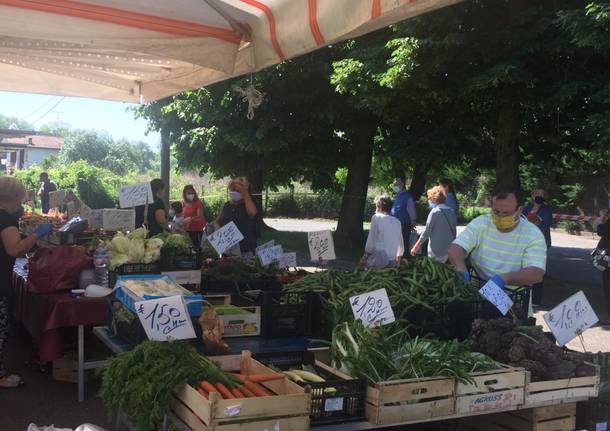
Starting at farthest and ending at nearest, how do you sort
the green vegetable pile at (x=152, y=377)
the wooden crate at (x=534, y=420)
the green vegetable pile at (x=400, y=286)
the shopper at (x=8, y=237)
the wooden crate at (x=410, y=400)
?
the shopper at (x=8, y=237) → the green vegetable pile at (x=400, y=286) → the wooden crate at (x=534, y=420) → the wooden crate at (x=410, y=400) → the green vegetable pile at (x=152, y=377)

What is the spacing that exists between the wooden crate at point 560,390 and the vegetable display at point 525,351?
4 cm

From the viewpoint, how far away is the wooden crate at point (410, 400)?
10.3ft

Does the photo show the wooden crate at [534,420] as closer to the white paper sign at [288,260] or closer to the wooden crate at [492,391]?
the wooden crate at [492,391]

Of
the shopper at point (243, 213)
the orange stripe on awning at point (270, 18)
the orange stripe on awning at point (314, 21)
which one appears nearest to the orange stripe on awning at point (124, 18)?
the orange stripe on awning at point (270, 18)

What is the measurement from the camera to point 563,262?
18.2 metres

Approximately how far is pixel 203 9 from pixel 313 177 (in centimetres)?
1736

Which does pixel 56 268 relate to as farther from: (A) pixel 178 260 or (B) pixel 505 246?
(B) pixel 505 246

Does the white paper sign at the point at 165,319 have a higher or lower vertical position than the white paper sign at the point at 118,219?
lower

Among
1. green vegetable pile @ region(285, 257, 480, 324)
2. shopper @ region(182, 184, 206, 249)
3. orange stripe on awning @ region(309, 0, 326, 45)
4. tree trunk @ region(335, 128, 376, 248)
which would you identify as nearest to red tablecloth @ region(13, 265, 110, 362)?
green vegetable pile @ region(285, 257, 480, 324)

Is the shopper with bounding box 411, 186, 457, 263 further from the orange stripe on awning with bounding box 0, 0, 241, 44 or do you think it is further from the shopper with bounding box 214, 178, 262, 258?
the orange stripe on awning with bounding box 0, 0, 241, 44

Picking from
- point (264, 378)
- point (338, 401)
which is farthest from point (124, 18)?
point (338, 401)

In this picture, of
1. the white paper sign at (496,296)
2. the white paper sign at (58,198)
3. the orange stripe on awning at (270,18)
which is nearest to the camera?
the orange stripe on awning at (270,18)

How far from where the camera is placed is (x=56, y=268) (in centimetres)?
538

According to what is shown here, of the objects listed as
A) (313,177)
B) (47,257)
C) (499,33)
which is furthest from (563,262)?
(47,257)
